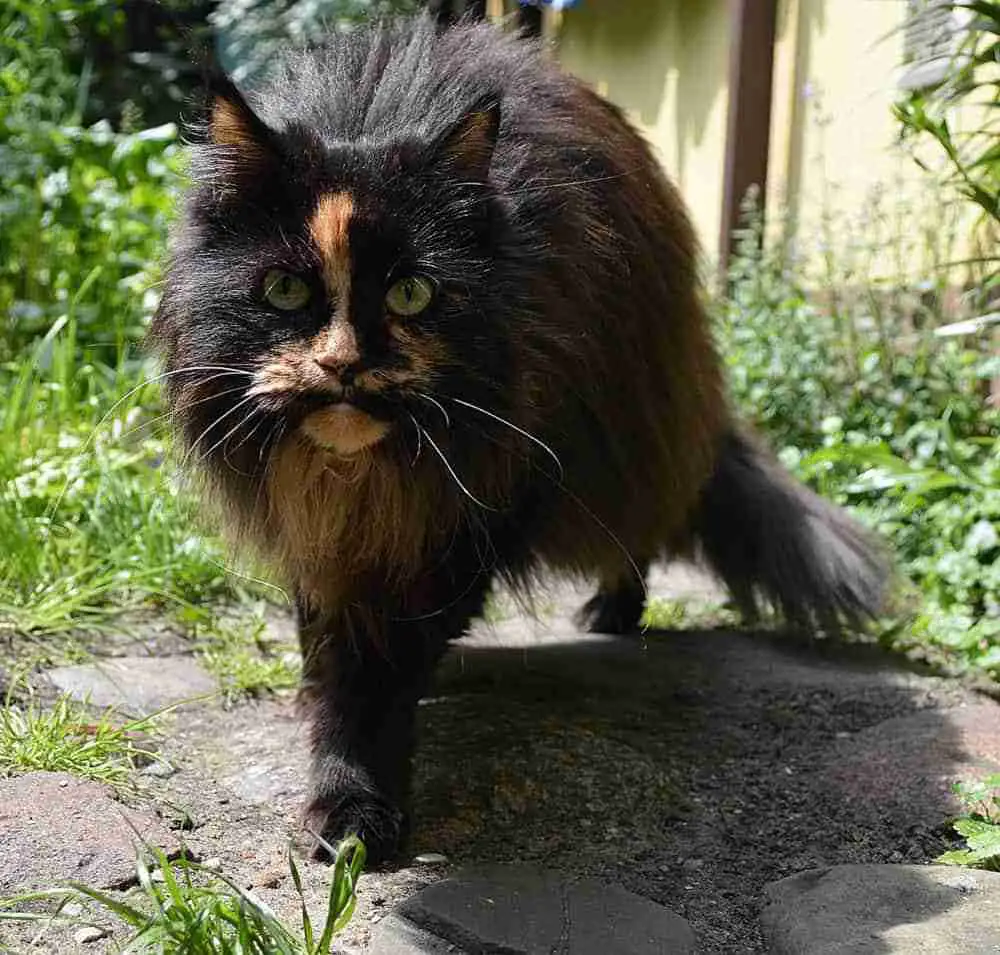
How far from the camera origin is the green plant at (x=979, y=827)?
1838mm

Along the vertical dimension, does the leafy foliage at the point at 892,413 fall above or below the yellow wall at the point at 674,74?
below

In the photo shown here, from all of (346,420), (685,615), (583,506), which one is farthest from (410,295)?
(685,615)

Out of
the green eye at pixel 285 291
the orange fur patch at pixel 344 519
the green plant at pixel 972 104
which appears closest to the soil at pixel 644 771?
the orange fur patch at pixel 344 519

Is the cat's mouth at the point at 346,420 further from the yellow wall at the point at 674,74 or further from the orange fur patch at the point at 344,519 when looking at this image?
the yellow wall at the point at 674,74

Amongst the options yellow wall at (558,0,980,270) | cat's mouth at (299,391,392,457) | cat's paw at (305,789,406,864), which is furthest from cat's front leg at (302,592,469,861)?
yellow wall at (558,0,980,270)

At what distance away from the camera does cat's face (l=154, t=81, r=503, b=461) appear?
1751 mm

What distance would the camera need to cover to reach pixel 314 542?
205 centimetres

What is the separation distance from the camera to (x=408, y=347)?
1.77 metres

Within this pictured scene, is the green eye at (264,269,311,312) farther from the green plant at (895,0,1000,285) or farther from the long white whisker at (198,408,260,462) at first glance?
the green plant at (895,0,1000,285)

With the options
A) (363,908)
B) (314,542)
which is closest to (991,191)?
(314,542)

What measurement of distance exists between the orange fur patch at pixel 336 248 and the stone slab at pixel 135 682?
3.47 ft

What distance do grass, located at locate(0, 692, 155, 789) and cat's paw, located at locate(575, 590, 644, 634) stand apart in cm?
128

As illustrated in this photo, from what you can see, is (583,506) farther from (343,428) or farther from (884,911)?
(884,911)

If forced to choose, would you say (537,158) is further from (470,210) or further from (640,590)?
(640,590)
